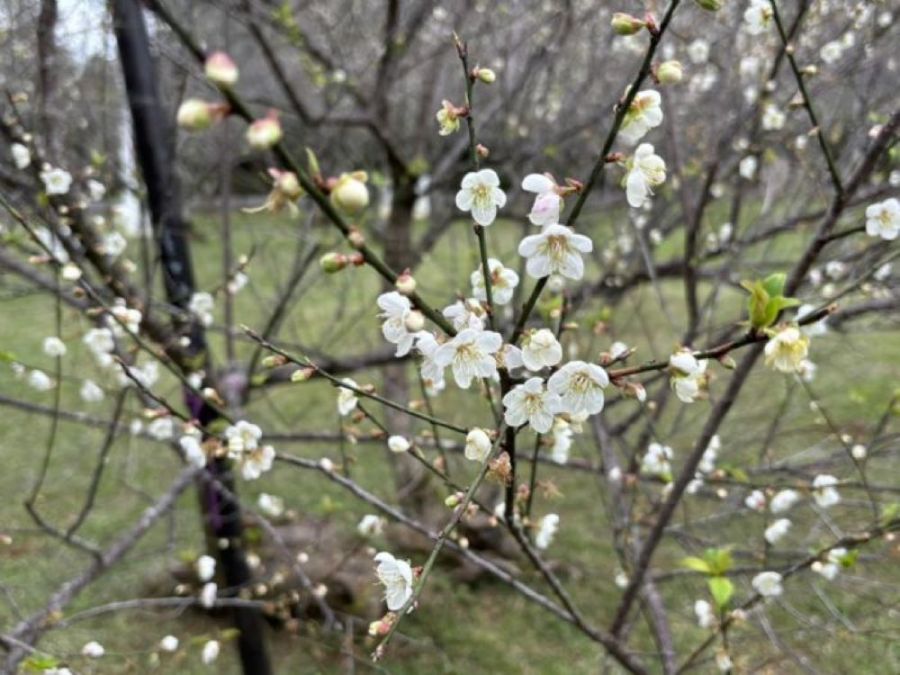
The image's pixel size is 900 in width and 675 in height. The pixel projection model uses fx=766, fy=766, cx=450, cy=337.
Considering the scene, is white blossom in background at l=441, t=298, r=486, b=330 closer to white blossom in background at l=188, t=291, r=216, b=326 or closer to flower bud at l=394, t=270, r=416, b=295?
flower bud at l=394, t=270, r=416, b=295

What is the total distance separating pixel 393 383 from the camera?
4.62 meters

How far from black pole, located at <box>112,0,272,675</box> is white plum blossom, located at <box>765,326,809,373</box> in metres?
1.92

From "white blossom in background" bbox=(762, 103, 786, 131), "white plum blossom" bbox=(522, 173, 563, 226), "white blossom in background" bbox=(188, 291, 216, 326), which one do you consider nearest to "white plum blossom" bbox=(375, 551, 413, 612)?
"white plum blossom" bbox=(522, 173, 563, 226)

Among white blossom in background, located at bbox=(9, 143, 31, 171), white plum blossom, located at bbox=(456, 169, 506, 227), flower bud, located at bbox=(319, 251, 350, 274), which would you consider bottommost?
white blossom in background, located at bbox=(9, 143, 31, 171)

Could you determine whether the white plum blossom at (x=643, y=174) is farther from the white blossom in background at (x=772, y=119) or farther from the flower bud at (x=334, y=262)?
the white blossom in background at (x=772, y=119)

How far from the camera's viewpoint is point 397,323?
974 millimetres

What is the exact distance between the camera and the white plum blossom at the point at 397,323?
3.10 ft

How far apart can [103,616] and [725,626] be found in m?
3.84

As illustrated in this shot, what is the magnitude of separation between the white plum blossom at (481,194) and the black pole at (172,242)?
1.71 meters

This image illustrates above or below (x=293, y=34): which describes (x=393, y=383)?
below

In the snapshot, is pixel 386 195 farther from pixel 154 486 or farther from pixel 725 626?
pixel 725 626

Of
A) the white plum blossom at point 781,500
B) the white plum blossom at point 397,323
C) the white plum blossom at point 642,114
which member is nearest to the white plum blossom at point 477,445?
the white plum blossom at point 397,323

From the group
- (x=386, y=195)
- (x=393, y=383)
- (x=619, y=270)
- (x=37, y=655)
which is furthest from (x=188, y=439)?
(x=386, y=195)

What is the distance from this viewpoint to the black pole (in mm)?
2678
